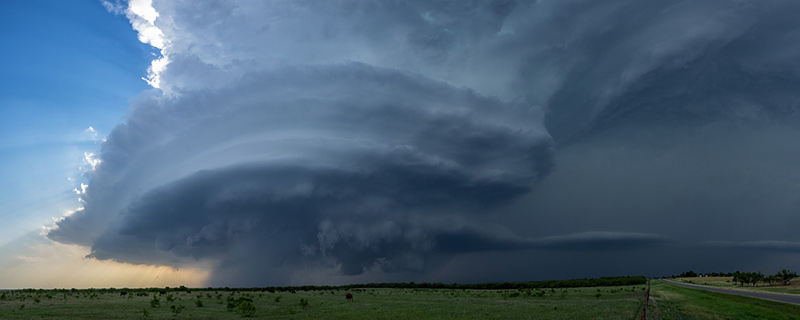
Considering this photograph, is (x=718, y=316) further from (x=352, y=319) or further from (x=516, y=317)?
(x=352, y=319)

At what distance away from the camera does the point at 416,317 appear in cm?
5197

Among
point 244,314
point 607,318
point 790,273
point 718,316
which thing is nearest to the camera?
point 607,318

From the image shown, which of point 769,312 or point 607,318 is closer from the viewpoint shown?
point 607,318

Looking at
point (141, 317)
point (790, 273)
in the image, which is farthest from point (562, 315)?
point (790, 273)

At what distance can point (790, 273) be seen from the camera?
536ft

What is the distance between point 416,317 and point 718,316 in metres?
34.6

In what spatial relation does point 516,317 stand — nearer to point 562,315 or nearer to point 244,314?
point 562,315

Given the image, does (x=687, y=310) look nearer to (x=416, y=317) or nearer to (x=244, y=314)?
(x=416, y=317)

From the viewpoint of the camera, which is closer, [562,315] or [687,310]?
[562,315]

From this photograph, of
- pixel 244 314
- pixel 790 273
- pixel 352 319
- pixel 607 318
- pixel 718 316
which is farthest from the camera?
pixel 790 273

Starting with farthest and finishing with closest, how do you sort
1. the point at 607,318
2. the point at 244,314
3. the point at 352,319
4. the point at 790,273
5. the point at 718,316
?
1. the point at 790,273
2. the point at 244,314
3. the point at 352,319
4. the point at 718,316
5. the point at 607,318

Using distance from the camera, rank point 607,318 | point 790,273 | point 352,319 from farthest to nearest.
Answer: point 790,273 → point 352,319 → point 607,318

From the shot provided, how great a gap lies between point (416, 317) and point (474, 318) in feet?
25.1

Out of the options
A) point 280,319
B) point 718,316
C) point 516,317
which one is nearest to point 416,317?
point 516,317
